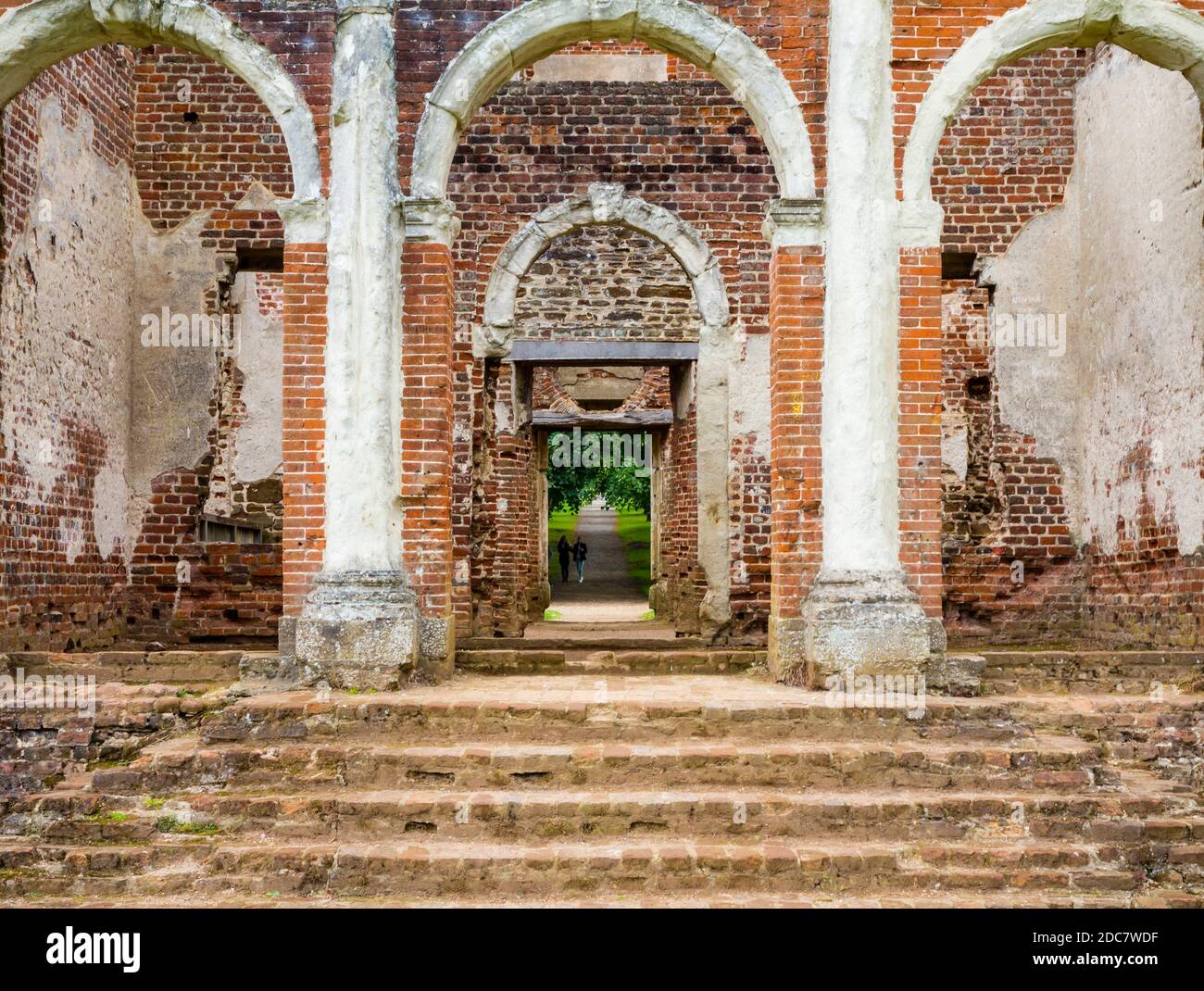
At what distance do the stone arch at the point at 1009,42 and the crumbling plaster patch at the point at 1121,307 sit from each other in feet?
5.63

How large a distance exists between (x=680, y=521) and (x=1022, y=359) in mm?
4098

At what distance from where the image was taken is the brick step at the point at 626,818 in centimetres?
495

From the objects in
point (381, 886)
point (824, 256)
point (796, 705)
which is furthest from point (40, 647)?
point (824, 256)

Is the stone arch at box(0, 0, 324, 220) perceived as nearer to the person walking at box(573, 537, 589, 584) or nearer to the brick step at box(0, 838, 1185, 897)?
the brick step at box(0, 838, 1185, 897)

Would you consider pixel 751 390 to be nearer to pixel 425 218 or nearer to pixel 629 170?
pixel 629 170

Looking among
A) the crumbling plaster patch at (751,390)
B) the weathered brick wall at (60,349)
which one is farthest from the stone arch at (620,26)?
the crumbling plaster patch at (751,390)

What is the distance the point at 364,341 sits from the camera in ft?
22.2

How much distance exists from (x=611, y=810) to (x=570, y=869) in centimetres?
39

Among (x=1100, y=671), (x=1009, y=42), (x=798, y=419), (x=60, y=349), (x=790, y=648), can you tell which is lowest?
(x=1100, y=671)

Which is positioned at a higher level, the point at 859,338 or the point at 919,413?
the point at 859,338

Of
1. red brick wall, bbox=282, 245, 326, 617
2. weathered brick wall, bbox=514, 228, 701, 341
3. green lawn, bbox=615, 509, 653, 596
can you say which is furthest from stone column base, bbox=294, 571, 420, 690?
green lawn, bbox=615, 509, 653, 596

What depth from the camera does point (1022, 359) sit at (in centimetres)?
1098

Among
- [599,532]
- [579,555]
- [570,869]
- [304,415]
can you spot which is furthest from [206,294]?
[599,532]

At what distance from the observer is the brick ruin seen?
28.8ft
